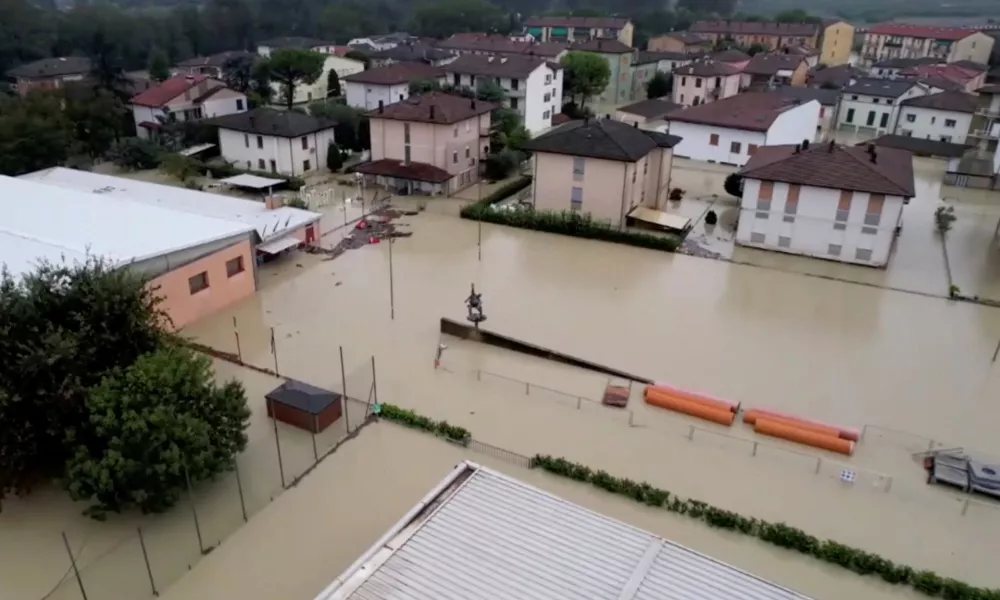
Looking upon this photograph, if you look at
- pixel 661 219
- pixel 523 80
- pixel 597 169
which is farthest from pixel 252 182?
pixel 523 80

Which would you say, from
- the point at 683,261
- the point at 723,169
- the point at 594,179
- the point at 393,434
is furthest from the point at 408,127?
the point at 393,434

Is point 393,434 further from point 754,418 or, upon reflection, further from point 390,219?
point 390,219

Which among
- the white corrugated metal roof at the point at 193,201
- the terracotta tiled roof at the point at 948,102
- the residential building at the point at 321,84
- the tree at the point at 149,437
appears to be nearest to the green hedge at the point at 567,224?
the white corrugated metal roof at the point at 193,201

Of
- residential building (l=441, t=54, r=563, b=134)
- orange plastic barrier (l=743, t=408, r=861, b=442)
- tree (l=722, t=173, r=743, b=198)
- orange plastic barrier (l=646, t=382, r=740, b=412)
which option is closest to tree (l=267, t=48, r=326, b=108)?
residential building (l=441, t=54, r=563, b=134)

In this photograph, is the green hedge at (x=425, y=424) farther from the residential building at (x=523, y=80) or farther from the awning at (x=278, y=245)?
the residential building at (x=523, y=80)

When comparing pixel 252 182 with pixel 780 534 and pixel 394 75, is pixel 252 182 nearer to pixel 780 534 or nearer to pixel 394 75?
pixel 394 75

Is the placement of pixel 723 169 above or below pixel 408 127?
below
